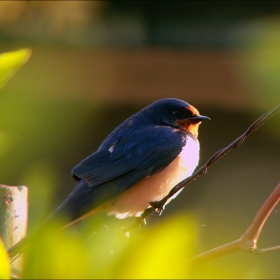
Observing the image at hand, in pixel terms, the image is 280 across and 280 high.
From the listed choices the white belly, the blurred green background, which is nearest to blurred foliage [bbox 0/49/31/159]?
the white belly

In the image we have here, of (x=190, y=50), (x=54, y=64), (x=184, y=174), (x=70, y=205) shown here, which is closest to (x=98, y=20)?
(x=54, y=64)

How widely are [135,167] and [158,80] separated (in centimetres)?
193

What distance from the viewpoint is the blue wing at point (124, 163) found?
7.54ft

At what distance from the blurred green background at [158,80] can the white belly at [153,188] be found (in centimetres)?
160

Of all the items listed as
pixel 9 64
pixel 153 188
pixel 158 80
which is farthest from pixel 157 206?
pixel 158 80

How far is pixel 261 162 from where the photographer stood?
4.87 metres

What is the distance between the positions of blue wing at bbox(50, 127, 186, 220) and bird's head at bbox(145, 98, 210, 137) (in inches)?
4.6

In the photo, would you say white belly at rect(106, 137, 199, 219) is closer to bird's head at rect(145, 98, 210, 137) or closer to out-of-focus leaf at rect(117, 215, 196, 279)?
bird's head at rect(145, 98, 210, 137)

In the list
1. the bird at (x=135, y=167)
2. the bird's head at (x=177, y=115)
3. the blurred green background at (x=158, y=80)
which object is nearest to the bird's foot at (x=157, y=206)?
the bird at (x=135, y=167)

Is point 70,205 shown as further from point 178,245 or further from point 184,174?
point 178,245

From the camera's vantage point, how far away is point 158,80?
4312 mm

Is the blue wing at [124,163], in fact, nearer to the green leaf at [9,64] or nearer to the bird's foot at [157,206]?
the bird's foot at [157,206]

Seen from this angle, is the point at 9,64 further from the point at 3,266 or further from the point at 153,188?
the point at 153,188

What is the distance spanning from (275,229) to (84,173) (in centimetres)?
235
